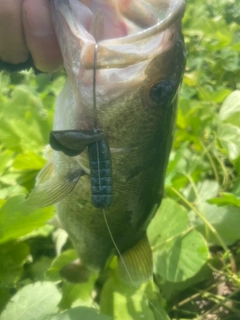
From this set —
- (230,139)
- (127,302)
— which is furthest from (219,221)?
(127,302)

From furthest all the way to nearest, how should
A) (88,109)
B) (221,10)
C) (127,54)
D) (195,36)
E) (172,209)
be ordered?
(221,10), (195,36), (172,209), (88,109), (127,54)

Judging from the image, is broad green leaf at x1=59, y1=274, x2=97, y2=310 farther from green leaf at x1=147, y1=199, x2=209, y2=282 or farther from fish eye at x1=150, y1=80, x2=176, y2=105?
fish eye at x1=150, y1=80, x2=176, y2=105

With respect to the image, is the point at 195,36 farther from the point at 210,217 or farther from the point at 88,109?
the point at 88,109

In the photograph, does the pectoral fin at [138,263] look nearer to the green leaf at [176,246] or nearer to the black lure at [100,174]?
the green leaf at [176,246]

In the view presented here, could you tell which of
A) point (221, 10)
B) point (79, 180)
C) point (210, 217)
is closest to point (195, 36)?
point (221, 10)

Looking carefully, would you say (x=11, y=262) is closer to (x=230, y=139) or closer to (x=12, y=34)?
(x=12, y=34)

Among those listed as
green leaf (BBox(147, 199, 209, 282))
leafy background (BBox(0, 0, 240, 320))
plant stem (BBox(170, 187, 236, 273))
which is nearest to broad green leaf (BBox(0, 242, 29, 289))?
leafy background (BBox(0, 0, 240, 320))
